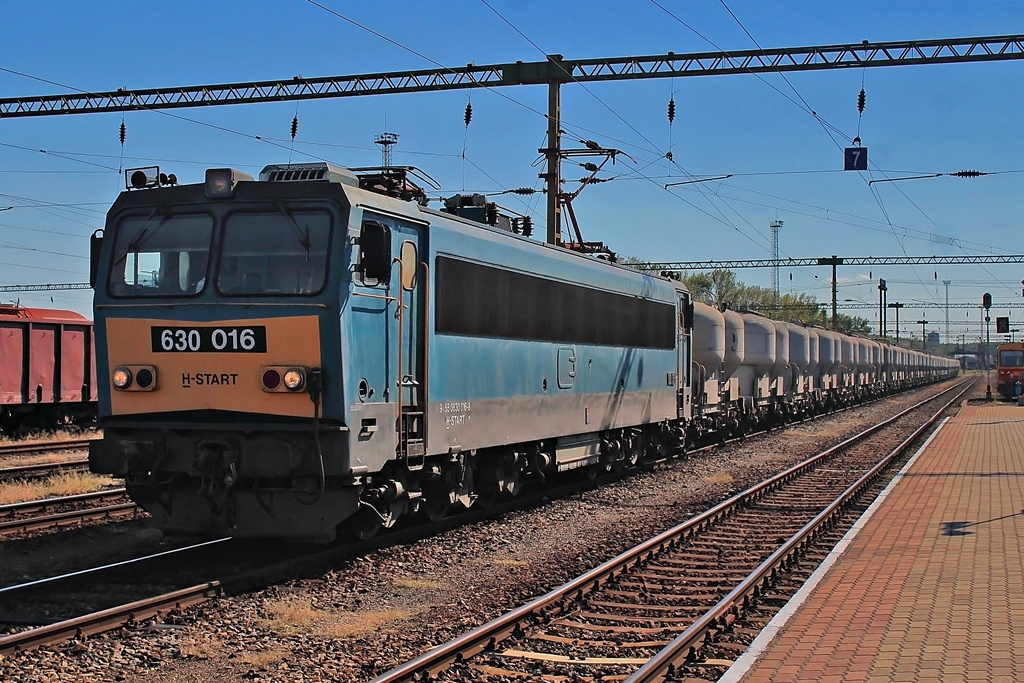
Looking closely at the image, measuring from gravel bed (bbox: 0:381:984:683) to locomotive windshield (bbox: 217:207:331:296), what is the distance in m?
2.68

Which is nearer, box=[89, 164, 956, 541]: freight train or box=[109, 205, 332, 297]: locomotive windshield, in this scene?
box=[89, 164, 956, 541]: freight train

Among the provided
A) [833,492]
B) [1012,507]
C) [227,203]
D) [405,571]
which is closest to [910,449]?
[833,492]

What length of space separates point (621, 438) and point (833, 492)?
356 cm

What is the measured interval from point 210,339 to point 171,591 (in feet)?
7.30

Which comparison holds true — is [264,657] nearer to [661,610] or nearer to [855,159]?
[661,610]

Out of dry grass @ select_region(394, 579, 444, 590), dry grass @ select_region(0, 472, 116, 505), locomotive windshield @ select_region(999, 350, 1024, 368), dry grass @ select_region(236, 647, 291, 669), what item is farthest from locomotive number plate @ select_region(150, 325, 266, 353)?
locomotive windshield @ select_region(999, 350, 1024, 368)

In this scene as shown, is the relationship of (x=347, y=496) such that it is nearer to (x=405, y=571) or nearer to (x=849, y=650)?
(x=405, y=571)

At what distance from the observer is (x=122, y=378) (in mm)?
10109

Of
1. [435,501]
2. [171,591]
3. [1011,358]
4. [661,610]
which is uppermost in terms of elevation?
[1011,358]

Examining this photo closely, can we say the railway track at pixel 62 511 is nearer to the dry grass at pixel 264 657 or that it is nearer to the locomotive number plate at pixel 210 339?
the locomotive number plate at pixel 210 339

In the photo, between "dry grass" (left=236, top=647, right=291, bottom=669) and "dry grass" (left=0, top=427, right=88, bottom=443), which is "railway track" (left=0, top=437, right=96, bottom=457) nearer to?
"dry grass" (left=0, top=427, right=88, bottom=443)

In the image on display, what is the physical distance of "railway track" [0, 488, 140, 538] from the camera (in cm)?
1223

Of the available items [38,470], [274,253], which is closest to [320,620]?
[274,253]

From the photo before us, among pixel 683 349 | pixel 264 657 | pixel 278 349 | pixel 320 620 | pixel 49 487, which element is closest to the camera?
pixel 264 657
